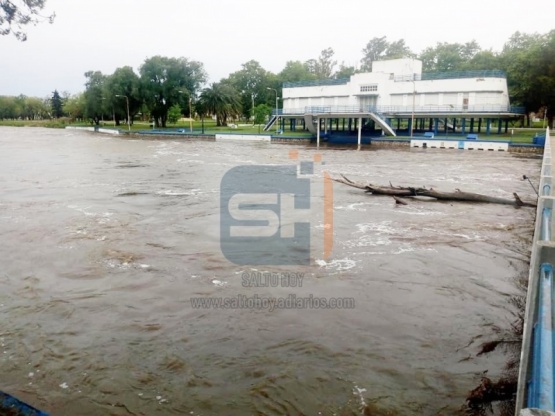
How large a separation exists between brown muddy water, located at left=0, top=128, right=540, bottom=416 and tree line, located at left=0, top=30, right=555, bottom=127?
4329 cm

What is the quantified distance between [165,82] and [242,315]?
8060 cm

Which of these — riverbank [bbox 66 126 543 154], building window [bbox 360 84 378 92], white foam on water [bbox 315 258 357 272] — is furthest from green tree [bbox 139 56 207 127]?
white foam on water [bbox 315 258 357 272]

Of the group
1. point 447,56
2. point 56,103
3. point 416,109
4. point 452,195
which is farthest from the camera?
point 56,103

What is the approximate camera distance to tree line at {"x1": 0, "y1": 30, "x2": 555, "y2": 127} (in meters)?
51.2

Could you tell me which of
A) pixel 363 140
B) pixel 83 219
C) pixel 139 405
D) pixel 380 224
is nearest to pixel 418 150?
pixel 363 140

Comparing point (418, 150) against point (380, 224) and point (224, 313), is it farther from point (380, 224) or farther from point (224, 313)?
point (224, 313)

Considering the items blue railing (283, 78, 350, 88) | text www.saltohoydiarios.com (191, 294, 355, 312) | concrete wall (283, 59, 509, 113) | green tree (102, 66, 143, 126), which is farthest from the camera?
green tree (102, 66, 143, 126)

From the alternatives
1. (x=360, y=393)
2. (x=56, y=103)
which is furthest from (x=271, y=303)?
(x=56, y=103)

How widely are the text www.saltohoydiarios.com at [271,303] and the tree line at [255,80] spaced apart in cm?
4910

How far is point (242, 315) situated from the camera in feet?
26.9

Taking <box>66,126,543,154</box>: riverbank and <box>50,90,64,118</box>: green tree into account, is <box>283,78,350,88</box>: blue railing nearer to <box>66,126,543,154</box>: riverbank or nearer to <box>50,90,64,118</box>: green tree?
<box>66,126,543,154</box>: riverbank

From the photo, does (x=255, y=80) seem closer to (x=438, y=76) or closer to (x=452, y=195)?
(x=438, y=76)

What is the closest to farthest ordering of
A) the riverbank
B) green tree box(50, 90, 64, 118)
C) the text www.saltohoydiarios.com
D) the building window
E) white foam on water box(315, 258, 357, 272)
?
the text www.saltohoydiarios.com
white foam on water box(315, 258, 357, 272)
the riverbank
the building window
green tree box(50, 90, 64, 118)

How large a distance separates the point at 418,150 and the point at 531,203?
2761 cm
